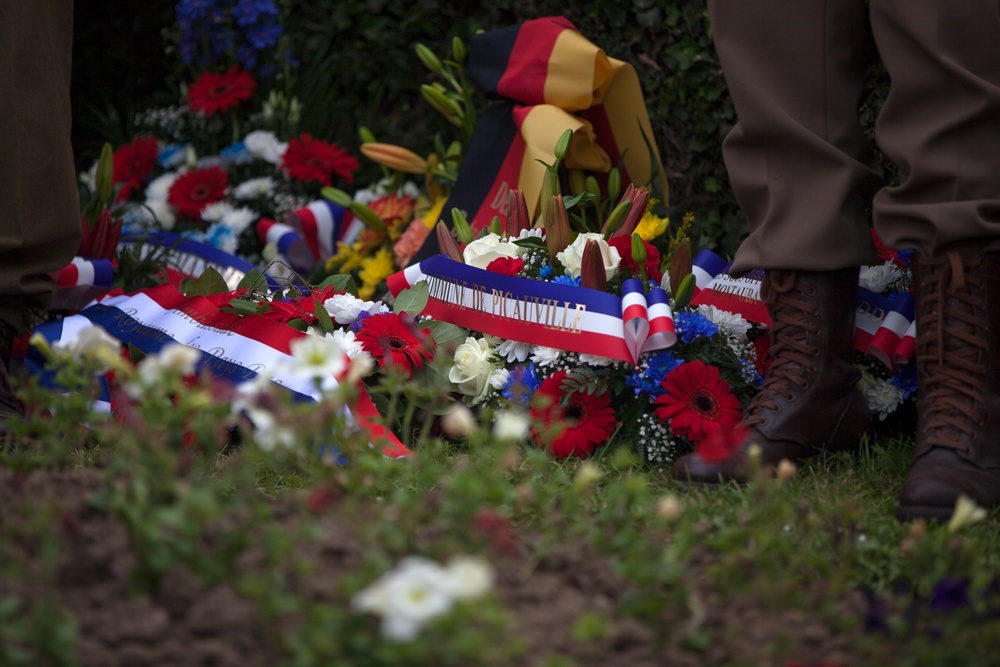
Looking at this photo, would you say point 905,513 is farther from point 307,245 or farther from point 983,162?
point 307,245

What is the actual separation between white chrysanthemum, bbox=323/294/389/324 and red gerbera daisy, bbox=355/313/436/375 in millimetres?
69

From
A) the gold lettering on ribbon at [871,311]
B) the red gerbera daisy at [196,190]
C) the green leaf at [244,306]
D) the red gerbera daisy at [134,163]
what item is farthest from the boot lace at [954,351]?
the red gerbera daisy at [134,163]

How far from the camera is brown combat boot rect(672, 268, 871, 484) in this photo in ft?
5.21

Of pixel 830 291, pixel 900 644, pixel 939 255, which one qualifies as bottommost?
pixel 900 644

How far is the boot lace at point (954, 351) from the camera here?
144cm

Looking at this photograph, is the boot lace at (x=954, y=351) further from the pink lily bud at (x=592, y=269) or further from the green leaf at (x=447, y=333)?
the green leaf at (x=447, y=333)

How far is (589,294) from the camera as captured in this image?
178 cm

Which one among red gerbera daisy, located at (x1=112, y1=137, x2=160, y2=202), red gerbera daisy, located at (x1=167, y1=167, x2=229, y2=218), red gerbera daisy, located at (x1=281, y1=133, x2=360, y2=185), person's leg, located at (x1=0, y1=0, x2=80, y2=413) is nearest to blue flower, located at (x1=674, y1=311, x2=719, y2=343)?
person's leg, located at (x1=0, y1=0, x2=80, y2=413)

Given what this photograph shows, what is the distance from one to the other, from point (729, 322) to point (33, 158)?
1.46 m

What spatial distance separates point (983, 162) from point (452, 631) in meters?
1.10

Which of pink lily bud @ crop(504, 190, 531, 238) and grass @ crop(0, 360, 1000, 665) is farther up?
pink lily bud @ crop(504, 190, 531, 238)

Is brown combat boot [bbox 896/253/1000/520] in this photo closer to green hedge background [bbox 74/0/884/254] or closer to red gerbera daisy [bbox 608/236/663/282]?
red gerbera daisy [bbox 608/236/663/282]

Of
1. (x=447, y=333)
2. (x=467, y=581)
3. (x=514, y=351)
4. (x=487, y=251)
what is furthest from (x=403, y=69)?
(x=467, y=581)

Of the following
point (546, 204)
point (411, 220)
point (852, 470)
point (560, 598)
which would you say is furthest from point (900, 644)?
point (411, 220)
